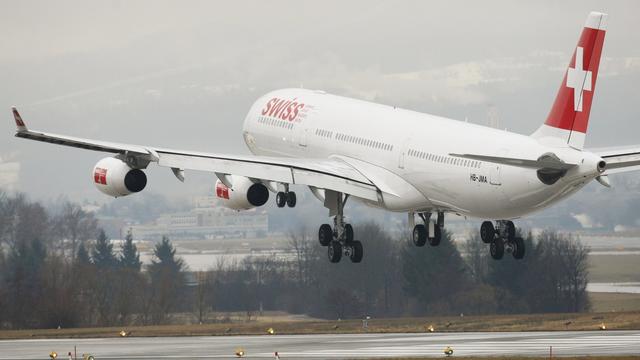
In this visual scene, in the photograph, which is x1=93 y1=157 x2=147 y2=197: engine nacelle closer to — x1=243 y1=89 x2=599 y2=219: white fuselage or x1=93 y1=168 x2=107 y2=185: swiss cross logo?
x1=93 y1=168 x2=107 y2=185: swiss cross logo

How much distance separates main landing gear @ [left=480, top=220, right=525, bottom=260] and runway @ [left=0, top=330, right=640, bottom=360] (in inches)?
174

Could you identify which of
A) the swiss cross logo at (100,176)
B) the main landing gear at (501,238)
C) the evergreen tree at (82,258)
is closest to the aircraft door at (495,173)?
the main landing gear at (501,238)

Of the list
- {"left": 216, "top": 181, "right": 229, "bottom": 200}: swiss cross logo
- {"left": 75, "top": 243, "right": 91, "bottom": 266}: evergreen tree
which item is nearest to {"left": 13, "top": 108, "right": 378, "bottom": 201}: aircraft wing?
{"left": 216, "top": 181, "right": 229, "bottom": 200}: swiss cross logo

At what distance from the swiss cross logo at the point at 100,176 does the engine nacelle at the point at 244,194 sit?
230 inches

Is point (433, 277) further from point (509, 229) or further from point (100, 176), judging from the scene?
point (100, 176)

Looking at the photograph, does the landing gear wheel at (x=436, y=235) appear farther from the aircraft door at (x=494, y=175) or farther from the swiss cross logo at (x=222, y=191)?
the swiss cross logo at (x=222, y=191)

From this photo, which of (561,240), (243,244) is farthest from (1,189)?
(561,240)

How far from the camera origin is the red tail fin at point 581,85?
61438 mm

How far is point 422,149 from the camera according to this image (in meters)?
68.5

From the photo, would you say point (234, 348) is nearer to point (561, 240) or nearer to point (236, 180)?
point (236, 180)

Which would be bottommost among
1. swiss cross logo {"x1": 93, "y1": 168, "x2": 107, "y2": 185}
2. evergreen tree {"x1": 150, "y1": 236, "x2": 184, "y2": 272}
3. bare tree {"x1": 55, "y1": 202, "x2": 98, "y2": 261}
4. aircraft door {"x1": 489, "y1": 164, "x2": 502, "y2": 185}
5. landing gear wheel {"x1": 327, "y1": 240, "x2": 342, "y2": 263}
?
landing gear wheel {"x1": 327, "y1": 240, "x2": 342, "y2": 263}

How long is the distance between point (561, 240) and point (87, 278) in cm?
4294

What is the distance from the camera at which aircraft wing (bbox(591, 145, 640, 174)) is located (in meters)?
64.9

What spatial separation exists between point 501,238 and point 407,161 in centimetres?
554
